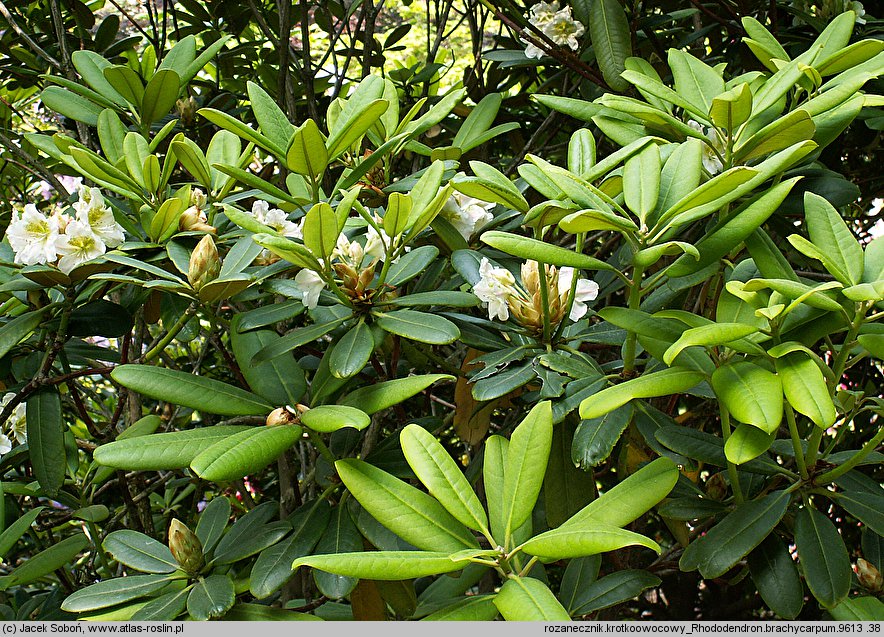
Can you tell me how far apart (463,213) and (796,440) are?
532 mm

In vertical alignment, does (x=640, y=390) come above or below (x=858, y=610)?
above

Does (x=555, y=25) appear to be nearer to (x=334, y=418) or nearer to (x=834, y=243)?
(x=834, y=243)

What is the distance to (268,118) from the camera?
95cm

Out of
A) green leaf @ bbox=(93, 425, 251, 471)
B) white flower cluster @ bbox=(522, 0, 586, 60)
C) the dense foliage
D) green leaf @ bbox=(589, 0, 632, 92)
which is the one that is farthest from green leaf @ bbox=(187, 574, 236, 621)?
white flower cluster @ bbox=(522, 0, 586, 60)

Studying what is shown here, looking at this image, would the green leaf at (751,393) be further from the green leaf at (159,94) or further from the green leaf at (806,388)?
the green leaf at (159,94)

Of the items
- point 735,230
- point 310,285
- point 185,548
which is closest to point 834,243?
point 735,230

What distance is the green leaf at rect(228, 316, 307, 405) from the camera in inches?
34.9

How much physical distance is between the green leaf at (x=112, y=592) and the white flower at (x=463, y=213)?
0.61 m

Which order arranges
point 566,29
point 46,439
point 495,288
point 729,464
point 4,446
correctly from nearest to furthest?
point 729,464, point 495,288, point 46,439, point 4,446, point 566,29

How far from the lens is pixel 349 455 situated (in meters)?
0.99

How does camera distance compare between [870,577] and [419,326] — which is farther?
[870,577]

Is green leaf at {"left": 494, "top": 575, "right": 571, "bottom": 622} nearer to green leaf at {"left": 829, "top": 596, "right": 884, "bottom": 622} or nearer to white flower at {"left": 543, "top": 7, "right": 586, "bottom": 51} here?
green leaf at {"left": 829, "top": 596, "right": 884, "bottom": 622}

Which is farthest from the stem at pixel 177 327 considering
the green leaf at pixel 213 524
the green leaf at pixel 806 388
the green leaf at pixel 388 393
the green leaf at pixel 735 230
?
the green leaf at pixel 806 388
